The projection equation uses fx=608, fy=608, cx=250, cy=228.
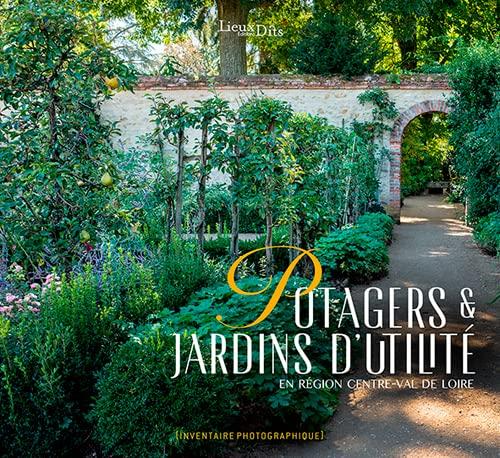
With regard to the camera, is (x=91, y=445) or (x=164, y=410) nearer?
(x=164, y=410)

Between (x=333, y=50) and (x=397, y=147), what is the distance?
8.03ft

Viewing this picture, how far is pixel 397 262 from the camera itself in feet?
26.6

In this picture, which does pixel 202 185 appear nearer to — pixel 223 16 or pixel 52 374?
pixel 52 374

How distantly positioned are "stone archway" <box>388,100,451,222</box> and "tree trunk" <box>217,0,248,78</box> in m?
3.66

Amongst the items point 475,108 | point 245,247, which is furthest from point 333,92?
point 245,247

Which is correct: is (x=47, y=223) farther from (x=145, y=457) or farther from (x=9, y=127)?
(x=145, y=457)

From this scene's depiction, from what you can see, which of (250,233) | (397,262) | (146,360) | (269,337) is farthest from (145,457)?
(250,233)

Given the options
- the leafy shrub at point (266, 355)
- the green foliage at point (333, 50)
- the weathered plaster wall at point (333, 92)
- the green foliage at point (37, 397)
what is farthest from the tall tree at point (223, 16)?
the green foliage at point (37, 397)

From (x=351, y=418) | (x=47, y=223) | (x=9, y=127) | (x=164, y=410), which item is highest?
(x=9, y=127)

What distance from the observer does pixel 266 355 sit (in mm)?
3168

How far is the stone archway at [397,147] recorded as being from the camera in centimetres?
1283

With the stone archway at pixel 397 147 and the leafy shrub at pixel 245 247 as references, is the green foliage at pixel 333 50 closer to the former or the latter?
the stone archway at pixel 397 147

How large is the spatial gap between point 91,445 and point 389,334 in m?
2.50

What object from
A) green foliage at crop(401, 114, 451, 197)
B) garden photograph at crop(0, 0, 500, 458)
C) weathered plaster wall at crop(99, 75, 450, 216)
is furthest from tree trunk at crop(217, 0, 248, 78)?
garden photograph at crop(0, 0, 500, 458)
